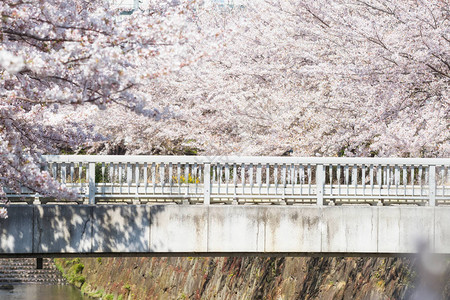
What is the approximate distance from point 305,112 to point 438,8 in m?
4.53

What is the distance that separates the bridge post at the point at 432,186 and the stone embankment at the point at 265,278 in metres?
1.92

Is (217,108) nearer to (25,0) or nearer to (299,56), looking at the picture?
(299,56)

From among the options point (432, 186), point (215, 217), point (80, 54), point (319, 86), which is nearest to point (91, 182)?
point (215, 217)

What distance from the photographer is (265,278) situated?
18.8 metres

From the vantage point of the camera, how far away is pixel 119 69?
8.27 meters

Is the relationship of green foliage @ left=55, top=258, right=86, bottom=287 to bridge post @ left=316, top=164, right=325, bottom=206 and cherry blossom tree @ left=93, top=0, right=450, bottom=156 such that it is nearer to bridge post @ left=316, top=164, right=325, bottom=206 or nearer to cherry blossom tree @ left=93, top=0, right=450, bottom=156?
cherry blossom tree @ left=93, top=0, right=450, bottom=156

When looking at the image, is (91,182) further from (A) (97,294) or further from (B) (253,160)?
(A) (97,294)

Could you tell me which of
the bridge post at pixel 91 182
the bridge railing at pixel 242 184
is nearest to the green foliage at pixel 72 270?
the bridge railing at pixel 242 184

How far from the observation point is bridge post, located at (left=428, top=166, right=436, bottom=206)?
1216cm

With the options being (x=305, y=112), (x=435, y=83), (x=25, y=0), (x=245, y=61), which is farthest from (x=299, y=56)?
(x=25, y=0)

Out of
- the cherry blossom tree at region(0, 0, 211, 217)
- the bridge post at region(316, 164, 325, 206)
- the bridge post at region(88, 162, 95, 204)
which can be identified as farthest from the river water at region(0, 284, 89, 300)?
the cherry blossom tree at region(0, 0, 211, 217)

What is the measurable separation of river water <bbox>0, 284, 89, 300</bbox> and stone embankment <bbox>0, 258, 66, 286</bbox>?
3.37ft

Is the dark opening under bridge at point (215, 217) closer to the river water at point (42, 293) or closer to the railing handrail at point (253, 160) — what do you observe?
the railing handrail at point (253, 160)

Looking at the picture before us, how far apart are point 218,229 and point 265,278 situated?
23.9 ft
